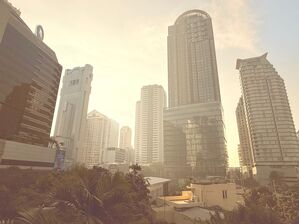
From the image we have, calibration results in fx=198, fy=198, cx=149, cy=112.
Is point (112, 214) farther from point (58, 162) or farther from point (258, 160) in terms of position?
point (258, 160)

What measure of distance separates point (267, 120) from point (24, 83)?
131m

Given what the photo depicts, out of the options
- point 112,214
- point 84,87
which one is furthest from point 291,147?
point 84,87

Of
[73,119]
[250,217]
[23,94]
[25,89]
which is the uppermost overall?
[73,119]

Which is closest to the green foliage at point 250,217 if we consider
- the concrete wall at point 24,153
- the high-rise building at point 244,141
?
the concrete wall at point 24,153

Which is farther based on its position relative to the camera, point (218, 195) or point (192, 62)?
point (192, 62)

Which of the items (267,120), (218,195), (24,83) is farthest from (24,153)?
(267,120)

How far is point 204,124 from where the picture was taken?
420 feet

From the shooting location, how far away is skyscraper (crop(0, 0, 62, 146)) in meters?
63.5

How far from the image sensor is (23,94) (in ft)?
232

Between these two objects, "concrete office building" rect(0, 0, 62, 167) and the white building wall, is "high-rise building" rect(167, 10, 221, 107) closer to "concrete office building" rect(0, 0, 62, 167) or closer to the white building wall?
the white building wall

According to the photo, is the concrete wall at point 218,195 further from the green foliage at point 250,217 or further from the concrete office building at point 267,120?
the concrete office building at point 267,120

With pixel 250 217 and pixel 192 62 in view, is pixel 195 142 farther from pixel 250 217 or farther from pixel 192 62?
pixel 250 217

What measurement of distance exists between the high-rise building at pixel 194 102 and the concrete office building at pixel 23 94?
78754 mm

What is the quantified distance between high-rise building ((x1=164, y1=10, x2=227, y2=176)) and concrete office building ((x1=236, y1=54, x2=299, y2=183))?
62.4 ft
